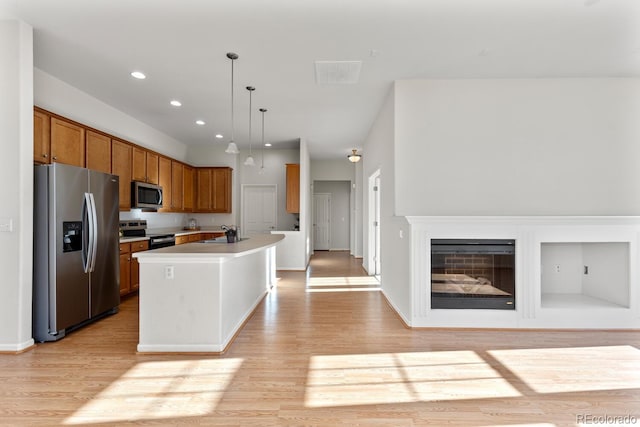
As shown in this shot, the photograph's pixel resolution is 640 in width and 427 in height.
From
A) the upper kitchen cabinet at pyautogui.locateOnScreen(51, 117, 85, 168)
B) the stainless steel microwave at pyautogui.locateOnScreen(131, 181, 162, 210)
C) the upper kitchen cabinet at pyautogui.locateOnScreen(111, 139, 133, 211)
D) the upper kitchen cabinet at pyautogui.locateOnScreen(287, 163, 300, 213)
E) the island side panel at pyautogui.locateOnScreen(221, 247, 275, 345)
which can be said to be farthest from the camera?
the upper kitchen cabinet at pyautogui.locateOnScreen(287, 163, 300, 213)

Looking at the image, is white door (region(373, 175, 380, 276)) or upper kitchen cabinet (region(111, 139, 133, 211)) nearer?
upper kitchen cabinet (region(111, 139, 133, 211))

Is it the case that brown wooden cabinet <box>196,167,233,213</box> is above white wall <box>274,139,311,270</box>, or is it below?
above

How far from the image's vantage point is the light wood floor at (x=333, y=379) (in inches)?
75.2

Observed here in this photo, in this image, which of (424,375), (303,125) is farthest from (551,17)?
(303,125)

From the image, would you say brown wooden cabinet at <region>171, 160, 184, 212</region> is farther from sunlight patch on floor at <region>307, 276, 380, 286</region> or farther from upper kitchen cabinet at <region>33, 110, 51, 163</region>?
sunlight patch on floor at <region>307, 276, 380, 286</region>

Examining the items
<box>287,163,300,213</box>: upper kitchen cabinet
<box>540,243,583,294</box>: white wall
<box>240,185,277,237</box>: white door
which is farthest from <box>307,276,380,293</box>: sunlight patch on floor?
<box>240,185,277,237</box>: white door

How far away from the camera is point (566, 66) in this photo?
3.47 metres

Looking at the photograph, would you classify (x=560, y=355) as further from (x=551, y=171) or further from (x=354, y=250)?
(x=354, y=250)

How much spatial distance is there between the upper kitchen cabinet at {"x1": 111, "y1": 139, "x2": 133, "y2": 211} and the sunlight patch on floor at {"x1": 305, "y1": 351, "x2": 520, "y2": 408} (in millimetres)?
3839

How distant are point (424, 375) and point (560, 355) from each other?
132cm

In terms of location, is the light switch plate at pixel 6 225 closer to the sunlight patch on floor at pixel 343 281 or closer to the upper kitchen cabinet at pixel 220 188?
the sunlight patch on floor at pixel 343 281

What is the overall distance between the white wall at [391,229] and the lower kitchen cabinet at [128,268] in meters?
3.60

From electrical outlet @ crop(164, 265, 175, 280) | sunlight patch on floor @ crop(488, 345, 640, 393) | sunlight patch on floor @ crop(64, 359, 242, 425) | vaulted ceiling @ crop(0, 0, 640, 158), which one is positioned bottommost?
sunlight patch on floor @ crop(488, 345, 640, 393)

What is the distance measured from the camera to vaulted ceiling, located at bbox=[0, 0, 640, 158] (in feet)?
8.43
